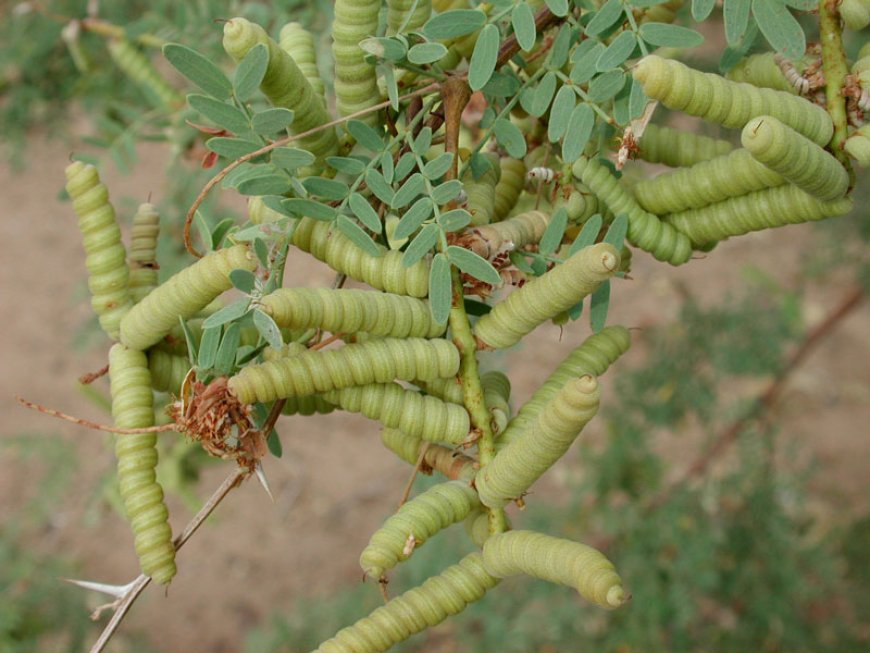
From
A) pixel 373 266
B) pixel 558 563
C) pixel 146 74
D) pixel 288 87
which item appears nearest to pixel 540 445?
pixel 558 563

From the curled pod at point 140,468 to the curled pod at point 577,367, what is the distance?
28cm

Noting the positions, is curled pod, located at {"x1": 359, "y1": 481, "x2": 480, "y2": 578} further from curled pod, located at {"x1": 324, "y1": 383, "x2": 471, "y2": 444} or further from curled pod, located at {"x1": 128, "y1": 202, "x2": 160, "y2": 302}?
curled pod, located at {"x1": 128, "y1": 202, "x2": 160, "y2": 302}

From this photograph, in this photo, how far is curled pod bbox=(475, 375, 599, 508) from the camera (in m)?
0.61

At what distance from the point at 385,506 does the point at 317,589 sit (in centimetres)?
40

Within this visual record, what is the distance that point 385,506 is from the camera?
362 centimetres

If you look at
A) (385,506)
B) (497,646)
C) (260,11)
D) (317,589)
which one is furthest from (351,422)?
(260,11)

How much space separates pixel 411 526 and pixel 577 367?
199 millimetres

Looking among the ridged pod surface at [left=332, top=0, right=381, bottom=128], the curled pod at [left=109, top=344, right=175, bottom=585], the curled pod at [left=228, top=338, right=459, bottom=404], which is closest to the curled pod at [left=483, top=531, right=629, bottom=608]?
the curled pod at [left=228, top=338, right=459, bottom=404]

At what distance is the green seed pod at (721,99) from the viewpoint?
67cm

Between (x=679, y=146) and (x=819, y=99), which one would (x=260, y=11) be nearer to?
(x=679, y=146)

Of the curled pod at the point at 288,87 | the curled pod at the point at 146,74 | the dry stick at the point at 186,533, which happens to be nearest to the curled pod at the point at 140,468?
the dry stick at the point at 186,533

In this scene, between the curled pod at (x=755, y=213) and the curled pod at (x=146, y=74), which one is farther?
the curled pod at (x=146, y=74)

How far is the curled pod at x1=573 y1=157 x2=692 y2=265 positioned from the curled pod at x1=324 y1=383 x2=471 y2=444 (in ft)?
0.75

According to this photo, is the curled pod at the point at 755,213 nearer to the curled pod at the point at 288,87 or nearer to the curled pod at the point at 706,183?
the curled pod at the point at 706,183
